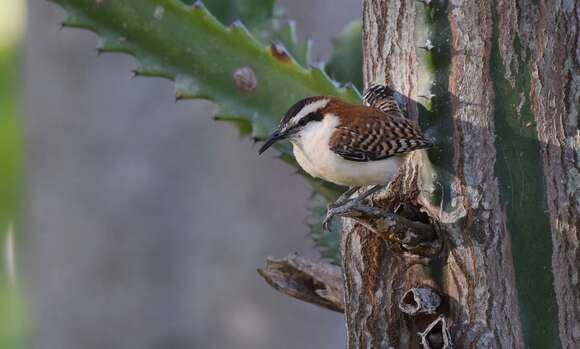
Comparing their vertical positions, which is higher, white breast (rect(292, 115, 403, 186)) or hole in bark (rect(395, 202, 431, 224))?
white breast (rect(292, 115, 403, 186))

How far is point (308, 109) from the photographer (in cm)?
287

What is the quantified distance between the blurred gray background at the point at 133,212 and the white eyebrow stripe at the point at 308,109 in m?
3.42

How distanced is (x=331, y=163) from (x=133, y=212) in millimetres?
3853

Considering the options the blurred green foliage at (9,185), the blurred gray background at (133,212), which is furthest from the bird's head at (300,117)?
the blurred green foliage at (9,185)

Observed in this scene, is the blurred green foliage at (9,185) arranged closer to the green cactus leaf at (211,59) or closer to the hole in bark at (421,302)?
the green cactus leaf at (211,59)

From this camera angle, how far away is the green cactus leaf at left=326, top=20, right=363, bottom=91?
3.71 meters

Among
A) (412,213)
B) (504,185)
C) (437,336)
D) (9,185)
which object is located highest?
(504,185)

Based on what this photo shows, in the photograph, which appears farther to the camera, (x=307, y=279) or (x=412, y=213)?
(x=307, y=279)

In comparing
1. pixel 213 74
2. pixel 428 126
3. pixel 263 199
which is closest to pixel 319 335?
pixel 263 199

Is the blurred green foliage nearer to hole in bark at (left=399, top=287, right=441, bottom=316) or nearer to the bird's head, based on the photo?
the bird's head

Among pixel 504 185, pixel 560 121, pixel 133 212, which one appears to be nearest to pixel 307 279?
pixel 504 185

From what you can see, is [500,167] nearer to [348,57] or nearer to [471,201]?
[471,201]

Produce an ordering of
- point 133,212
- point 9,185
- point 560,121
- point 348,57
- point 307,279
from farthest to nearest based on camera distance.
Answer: point 9,185, point 133,212, point 348,57, point 307,279, point 560,121

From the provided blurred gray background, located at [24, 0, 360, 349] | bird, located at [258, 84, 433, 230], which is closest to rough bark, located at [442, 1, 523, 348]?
bird, located at [258, 84, 433, 230]
